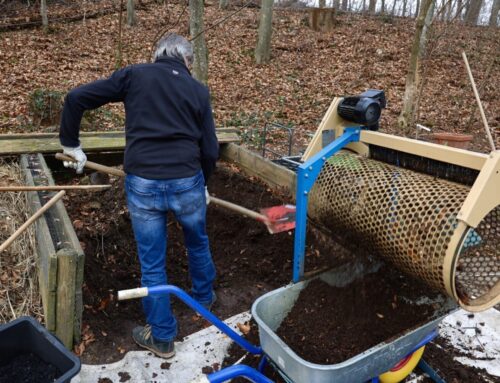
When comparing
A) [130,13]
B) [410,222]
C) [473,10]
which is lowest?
[410,222]

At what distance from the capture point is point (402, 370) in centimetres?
250

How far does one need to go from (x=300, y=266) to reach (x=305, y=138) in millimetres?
5289

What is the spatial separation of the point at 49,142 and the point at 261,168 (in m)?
2.30

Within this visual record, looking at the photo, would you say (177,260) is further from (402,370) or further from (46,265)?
(402,370)

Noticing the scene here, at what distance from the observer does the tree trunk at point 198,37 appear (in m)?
5.85

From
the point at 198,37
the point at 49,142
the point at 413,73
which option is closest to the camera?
the point at 49,142

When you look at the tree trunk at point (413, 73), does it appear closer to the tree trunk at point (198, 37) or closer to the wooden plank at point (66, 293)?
the tree trunk at point (198, 37)

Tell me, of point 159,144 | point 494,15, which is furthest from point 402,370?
point 494,15

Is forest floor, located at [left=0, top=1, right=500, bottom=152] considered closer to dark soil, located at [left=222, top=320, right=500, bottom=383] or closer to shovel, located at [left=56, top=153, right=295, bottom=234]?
shovel, located at [left=56, top=153, right=295, bottom=234]

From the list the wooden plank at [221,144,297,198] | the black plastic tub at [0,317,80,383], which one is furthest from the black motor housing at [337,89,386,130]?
the black plastic tub at [0,317,80,383]

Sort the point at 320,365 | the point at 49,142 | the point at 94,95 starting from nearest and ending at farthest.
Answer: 1. the point at 320,365
2. the point at 94,95
3. the point at 49,142

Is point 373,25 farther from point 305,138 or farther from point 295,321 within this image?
point 295,321

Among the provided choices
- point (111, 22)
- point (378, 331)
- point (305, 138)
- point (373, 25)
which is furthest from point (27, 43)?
point (378, 331)

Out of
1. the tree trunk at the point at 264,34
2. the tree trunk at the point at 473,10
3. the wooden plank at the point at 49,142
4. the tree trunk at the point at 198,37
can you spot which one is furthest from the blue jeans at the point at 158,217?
the tree trunk at the point at 473,10
